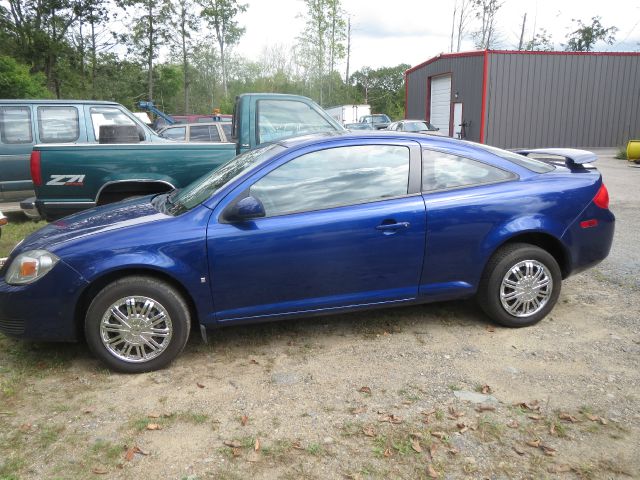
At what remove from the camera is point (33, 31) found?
2934cm

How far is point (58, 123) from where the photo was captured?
333 inches

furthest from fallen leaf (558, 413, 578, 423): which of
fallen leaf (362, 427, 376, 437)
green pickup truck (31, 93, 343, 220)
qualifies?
green pickup truck (31, 93, 343, 220)

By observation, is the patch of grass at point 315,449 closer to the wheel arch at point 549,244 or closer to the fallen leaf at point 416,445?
the fallen leaf at point 416,445

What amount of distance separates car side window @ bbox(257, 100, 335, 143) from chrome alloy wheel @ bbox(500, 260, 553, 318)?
3544 mm

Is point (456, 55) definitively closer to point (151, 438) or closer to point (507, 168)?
point (507, 168)

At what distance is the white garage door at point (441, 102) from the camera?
2423 cm

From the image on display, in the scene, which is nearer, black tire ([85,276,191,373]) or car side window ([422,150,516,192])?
black tire ([85,276,191,373])

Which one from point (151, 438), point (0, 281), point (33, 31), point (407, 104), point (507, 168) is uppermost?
point (33, 31)

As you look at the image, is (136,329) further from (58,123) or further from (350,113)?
(350,113)

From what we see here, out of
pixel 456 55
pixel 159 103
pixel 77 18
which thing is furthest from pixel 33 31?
pixel 456 55

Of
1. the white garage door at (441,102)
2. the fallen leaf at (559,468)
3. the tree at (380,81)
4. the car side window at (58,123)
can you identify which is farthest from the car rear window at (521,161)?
the tree at (380,81)

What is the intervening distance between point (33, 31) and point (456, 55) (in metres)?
22.9

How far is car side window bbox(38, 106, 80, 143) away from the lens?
841 cm

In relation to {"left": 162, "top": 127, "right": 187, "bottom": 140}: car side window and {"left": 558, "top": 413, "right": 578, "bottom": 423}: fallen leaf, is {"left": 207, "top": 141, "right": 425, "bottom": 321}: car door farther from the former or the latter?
{"left": 162, "top": 127, "right": 187, "bottom": 140}: car side window
